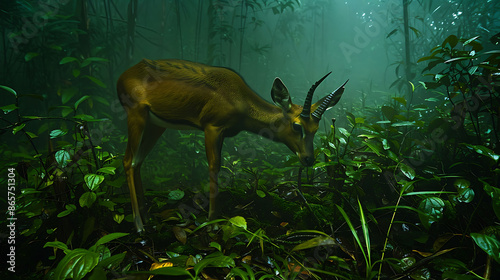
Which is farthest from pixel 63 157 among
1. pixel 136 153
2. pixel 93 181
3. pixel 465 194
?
pixel 465 194

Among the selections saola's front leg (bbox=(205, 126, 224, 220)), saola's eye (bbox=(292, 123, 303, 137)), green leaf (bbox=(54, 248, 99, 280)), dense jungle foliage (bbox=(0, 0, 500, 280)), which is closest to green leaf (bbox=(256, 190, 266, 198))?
dense jungle foliage (bbox=(0, 0, 500, 280))

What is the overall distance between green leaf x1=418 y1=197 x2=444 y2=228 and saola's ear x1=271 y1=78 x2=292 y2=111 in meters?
0.94

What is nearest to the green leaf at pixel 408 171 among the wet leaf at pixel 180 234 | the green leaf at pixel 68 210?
the wet leaf at pixel 180 234

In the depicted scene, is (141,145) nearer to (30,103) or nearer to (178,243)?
(178,243)

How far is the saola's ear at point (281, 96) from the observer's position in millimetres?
1574

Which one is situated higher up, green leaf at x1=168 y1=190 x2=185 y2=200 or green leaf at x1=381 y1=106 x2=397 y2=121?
green leaf at x1=381 y1=106 x2=397 y2=121

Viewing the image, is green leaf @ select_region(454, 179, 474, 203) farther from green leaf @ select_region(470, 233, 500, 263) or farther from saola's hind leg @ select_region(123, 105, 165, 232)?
saola's hind leg @ select_region(123, 105, 165, 232)

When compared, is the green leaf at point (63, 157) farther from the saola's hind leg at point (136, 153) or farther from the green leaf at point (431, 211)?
the green leaf at point (431, 211)

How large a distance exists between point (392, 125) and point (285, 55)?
4780mm

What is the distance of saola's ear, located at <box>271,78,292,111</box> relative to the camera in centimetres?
157

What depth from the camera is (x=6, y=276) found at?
1062mm

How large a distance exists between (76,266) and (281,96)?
135cm

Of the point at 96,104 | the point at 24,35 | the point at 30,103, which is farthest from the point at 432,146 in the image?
the point at 30,103

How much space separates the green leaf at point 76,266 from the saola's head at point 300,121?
122 centimetres
